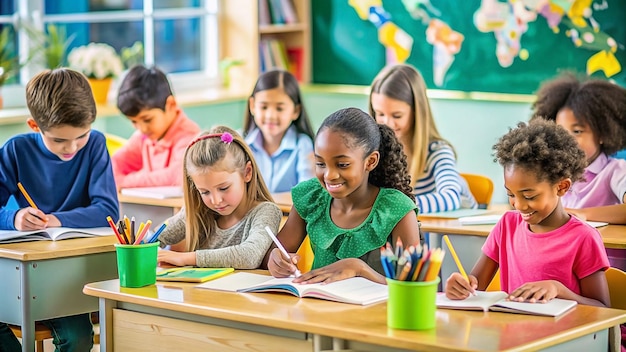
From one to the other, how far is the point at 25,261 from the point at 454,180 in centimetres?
172

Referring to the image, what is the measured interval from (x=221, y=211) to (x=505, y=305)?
1.00 m

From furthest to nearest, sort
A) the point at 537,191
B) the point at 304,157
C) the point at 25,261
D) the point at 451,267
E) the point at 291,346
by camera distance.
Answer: the point at 304,157
the point at 451,267
the point at 25,261
the point at 537,191
the point at 291,346

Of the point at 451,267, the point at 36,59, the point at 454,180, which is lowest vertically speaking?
the point at 451,267

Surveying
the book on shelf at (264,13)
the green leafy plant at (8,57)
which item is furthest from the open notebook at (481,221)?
the book on shelf at (264,13)

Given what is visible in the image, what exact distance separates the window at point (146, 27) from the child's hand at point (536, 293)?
356 cm

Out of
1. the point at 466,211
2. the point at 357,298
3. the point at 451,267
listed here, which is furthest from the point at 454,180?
the point at 357,298

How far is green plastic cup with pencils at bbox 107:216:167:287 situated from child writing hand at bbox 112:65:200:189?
1.76 meters

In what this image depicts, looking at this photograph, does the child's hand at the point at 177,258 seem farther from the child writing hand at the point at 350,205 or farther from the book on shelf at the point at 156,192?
the book on shelf at the point at 156,192

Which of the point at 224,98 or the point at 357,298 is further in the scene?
the point at 224,98

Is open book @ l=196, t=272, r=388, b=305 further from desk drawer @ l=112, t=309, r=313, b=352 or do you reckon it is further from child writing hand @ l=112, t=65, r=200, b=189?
child writing hand @ l=112, t=65, r=200, b=189

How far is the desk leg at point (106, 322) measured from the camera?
2.62 m

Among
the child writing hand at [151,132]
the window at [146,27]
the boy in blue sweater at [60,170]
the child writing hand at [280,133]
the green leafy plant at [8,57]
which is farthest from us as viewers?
the window at [146,27]

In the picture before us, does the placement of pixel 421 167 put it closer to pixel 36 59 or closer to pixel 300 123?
pixel 300 123

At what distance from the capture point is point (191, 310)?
7.88 feet
